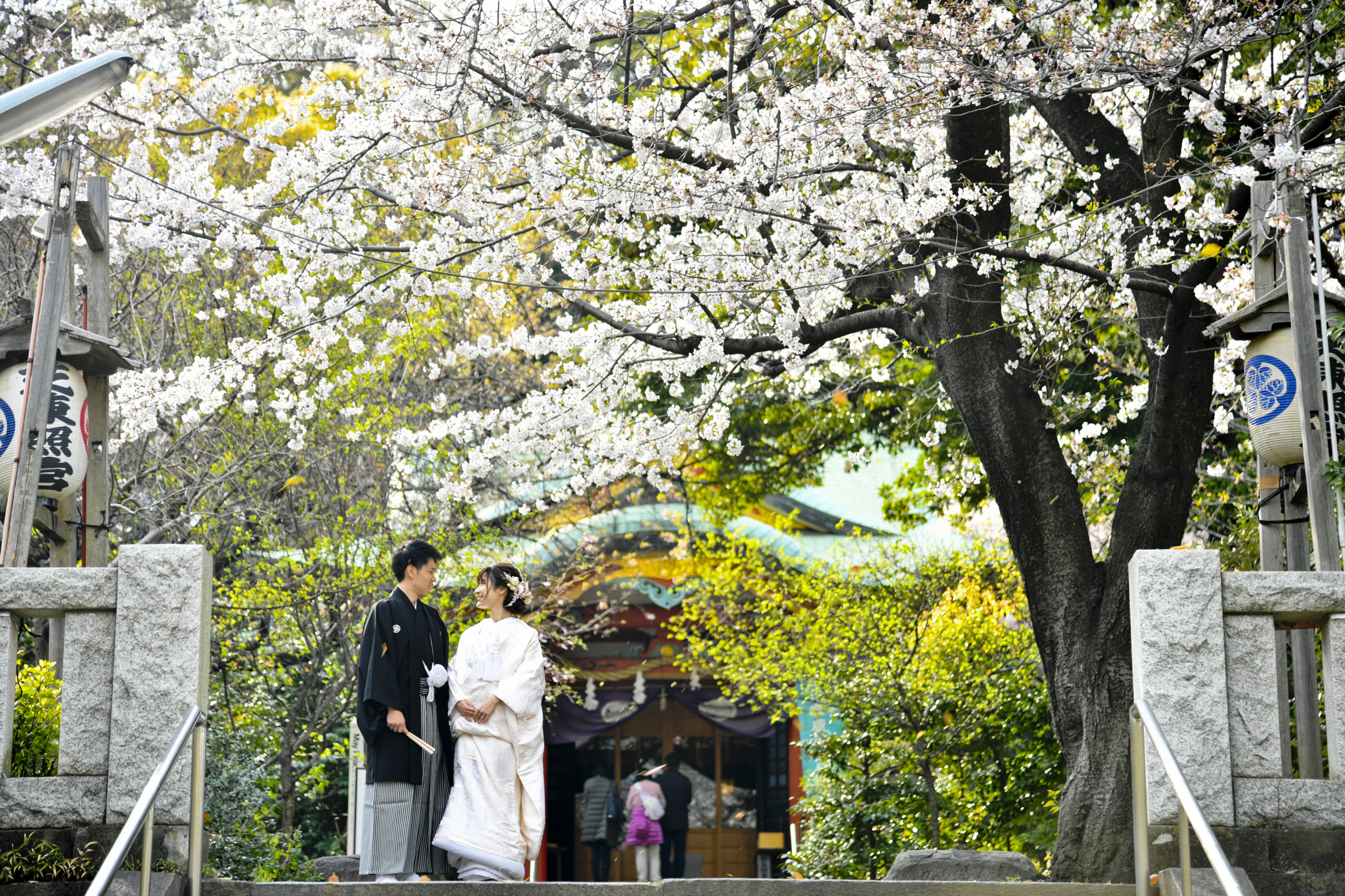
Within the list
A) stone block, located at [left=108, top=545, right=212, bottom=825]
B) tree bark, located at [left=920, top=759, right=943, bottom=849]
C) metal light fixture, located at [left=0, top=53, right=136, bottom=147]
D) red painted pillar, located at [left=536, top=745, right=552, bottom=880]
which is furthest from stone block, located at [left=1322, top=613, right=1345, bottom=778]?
red painted pillar, located at [left=536, top=745, right=552, bottom=880]

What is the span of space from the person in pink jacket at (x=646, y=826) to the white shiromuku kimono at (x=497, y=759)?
7.88m

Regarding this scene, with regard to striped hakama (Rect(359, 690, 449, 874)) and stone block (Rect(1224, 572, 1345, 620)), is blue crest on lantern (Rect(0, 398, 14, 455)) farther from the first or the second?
stone block (Rect(1224, 572, 1345, 620))

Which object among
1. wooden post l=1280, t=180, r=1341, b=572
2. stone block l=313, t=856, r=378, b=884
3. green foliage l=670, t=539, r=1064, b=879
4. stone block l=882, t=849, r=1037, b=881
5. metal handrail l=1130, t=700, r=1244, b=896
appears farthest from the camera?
green foliage l=670, t=539, r=1064, b=879

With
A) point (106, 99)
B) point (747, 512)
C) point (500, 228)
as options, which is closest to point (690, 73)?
point (500, 228)

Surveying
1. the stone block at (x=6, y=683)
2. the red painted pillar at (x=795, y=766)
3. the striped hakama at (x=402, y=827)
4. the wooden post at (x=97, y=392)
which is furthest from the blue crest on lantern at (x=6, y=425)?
the red painted pillar at (x=795, y=766)

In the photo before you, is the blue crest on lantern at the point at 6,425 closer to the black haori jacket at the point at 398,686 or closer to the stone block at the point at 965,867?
the black haori jacket at the point at 398,686

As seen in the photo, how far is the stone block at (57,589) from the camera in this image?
501cm

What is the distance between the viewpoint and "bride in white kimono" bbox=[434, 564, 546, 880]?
6.30 m

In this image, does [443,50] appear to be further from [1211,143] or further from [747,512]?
[747,512]

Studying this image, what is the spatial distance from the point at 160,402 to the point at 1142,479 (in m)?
6.03

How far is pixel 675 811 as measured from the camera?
14336 millimetres

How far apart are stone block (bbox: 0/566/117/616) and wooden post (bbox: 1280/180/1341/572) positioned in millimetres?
4867

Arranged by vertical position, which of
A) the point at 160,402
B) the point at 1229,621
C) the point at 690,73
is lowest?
the point at 1229,621

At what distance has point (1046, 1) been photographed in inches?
272
